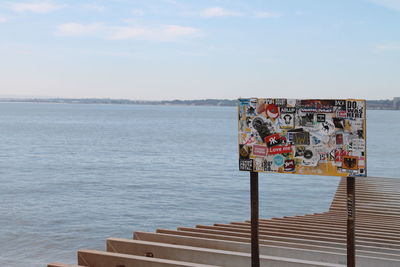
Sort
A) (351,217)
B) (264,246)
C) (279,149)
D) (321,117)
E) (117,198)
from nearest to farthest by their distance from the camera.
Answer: (321,117)
(279,149)
(351,217)
(264,246)
(117,198)

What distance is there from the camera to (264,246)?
22.1 feet

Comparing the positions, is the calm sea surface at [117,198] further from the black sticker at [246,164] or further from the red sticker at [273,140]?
the red sticker at [273,140]

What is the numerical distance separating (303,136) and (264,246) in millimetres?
2255

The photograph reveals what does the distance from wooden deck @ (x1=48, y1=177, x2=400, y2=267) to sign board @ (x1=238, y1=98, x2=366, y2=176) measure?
1232mm

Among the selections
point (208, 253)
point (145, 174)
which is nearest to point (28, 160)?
point (145, 174)

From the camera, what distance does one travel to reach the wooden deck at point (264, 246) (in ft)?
19.4

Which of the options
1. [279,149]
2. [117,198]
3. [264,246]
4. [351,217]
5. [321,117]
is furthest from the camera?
[117,198]

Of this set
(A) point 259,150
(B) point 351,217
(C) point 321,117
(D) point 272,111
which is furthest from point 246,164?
(B) point 351,217

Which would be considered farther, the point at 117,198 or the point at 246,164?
the point at 117,198

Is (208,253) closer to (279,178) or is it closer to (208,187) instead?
(208,187)

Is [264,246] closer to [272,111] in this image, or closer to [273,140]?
[273,140]

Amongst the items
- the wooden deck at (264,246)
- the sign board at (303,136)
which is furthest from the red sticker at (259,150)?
the wooden deck at (264,246)

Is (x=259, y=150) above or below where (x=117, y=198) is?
above

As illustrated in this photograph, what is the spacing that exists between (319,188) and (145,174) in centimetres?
876
